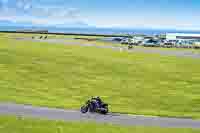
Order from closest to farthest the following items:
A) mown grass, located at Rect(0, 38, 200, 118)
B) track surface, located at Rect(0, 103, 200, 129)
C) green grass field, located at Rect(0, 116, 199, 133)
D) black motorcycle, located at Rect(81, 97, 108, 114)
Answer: green grass field, located at Rect(0, 116, 199, 133) → track surface, located at Rect(0, 103, 200, 129) → black motorcycle, located at Rect(81, 97, 108, 114) → mown grass, located at Rect(0, 38, 200, 118)

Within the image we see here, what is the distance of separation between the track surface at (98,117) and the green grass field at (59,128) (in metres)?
1.85

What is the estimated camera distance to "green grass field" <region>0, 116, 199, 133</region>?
2528 cm

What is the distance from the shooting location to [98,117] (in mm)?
31109

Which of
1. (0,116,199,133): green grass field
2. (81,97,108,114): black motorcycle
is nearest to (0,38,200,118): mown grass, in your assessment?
(81,97,108,114): black motorcycle

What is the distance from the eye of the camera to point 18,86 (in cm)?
4662

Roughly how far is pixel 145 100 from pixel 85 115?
11581 millimetres

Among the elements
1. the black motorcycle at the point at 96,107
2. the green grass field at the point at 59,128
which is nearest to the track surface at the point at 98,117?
the black motorcycle at the point at 96,107

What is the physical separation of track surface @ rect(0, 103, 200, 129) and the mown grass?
103 inches

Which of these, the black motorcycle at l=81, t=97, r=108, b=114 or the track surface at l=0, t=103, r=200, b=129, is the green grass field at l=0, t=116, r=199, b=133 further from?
the black motorcycle at l=81, t=97, r=108, b=114

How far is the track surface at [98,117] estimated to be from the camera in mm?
29625

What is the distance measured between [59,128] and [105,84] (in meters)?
25.0

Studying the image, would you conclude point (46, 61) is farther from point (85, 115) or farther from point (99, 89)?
point (85, 115)

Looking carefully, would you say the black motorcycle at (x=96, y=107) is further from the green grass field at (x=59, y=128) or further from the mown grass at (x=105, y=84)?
the green grass field at (x=59, y=128)

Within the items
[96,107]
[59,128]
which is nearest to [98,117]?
[96,107]
